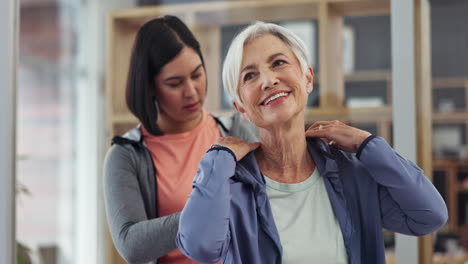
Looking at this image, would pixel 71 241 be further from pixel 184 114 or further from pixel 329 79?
pixel 329 79

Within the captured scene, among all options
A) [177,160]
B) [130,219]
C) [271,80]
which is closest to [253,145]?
[271,80]

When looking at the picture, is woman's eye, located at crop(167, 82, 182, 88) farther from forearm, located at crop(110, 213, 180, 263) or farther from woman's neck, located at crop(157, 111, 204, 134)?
forearm, located at crop(110, 213, 180, 263)

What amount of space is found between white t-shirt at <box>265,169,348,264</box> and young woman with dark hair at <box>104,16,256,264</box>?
11.6 inches

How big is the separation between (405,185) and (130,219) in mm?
834

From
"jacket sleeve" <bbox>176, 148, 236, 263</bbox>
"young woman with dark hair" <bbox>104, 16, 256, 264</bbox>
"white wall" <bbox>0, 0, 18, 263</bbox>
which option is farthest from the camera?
"white wall" <bbox>0, 0, 18, 263</bbox>

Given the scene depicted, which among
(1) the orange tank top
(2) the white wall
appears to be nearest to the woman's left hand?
(1) the orange tank top

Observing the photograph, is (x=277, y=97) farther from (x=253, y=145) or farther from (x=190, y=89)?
(x=190, y=89)

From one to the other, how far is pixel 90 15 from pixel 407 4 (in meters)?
1.13

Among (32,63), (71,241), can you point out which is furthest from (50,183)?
(71,241)

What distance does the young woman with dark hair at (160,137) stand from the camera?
1612 mm

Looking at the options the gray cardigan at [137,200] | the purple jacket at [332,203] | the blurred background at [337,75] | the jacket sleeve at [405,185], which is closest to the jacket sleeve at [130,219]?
the gray cardigan at [137,200]

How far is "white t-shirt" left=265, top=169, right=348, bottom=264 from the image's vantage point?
1.30 meters

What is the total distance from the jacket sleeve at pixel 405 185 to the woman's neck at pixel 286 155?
172 mm

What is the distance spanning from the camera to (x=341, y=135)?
4.36 ft
